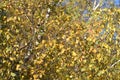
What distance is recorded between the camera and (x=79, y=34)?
1027 cm

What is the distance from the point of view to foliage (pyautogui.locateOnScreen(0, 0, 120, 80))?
10047mm

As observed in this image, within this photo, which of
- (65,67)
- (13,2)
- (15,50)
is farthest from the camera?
(13,2)

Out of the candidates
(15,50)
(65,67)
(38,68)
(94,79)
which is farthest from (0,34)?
(94,79)

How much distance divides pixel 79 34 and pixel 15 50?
185 cm

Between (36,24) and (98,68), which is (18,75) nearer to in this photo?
(36,24)

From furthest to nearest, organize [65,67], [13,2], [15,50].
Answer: [13,2] → [15,50] → [65,67]

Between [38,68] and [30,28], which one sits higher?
[30,28]

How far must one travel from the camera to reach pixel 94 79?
10148 mm

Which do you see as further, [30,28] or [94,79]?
[30,28]

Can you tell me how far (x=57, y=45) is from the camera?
10227mm

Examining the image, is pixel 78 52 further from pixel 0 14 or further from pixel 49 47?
pixel 0 14

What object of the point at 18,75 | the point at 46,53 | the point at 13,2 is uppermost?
the point at 13,2

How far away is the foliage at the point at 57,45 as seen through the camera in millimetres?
10047

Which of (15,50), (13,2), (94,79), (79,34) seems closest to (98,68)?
(94,79)
